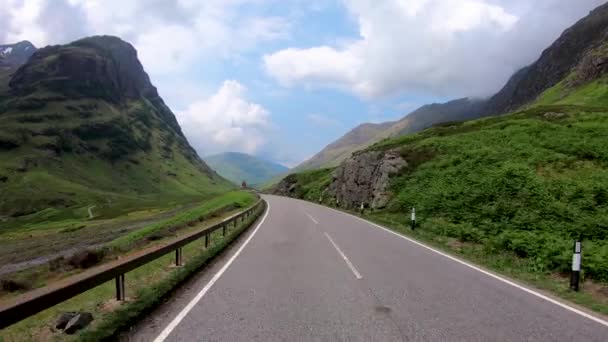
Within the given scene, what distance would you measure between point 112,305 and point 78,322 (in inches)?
45.6

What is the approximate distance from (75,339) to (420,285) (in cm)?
627

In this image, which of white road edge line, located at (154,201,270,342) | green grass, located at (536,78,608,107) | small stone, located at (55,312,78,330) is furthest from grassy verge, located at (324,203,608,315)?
green grass, located at (536,78,608,107)

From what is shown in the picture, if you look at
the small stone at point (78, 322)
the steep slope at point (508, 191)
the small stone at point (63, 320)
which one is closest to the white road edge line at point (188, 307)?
the small stone at point (78, 322)

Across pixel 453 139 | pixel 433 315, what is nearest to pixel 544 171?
pixel 453 139

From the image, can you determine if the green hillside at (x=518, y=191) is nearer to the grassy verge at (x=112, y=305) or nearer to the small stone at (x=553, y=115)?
the small stone at (x=553, y=115)

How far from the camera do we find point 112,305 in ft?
22.8

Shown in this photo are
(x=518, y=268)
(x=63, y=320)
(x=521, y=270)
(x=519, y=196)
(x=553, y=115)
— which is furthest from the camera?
(x=553, y=115)

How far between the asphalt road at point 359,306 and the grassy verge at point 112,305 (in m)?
0.35

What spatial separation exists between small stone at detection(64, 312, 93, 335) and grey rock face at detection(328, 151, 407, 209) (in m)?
25.5

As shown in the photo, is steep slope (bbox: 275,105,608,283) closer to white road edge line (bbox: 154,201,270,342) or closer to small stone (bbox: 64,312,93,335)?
white road edge line (bbox: 154,201,270,342)

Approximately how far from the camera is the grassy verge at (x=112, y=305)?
5594 millimetres

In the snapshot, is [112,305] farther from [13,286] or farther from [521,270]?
[521,270]

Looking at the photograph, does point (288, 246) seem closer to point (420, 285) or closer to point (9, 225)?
point (420, 285)

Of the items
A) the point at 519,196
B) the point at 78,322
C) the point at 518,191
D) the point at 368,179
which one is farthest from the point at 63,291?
the point at 368,179
